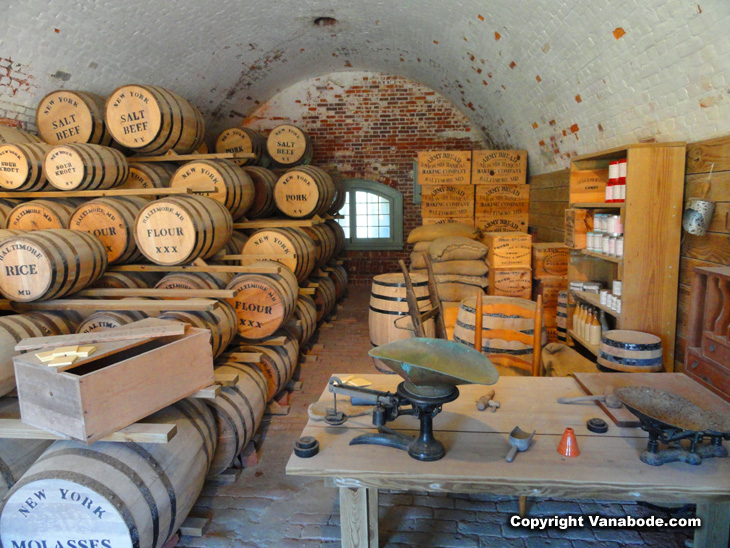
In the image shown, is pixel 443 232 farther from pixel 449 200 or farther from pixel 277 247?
pixel 277 247

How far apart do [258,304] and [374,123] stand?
538 centimetres

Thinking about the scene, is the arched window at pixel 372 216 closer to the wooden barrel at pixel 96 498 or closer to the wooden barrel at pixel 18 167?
the wooden barrel at pixel 18 167

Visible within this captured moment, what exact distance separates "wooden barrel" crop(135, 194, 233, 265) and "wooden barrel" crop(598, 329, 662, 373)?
2672 mm

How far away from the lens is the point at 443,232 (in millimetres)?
5746

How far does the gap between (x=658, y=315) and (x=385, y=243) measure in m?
5.86

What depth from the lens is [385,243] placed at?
336 inches

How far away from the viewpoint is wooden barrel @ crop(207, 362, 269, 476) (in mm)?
2756

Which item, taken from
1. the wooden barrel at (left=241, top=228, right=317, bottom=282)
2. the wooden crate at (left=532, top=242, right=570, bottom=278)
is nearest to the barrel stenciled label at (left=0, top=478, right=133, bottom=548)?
the wooden barrel at (left=241, top=228, right=317, bottom=282)

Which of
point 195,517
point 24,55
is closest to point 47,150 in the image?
point 24,55

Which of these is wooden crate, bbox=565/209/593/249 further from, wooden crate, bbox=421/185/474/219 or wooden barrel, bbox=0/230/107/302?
wooden barrel, bbox=0/230/107/302

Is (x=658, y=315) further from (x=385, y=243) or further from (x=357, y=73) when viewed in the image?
(x=357, y=73)

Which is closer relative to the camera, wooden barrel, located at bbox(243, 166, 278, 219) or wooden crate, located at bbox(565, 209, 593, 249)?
wooden crate, located at bbox(565, 209, 593, 249)
